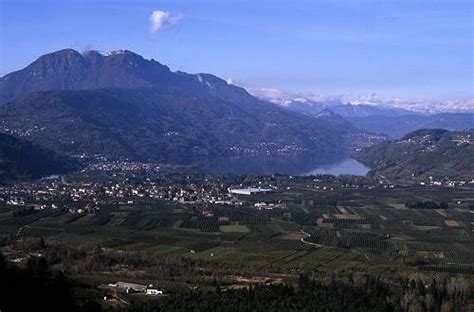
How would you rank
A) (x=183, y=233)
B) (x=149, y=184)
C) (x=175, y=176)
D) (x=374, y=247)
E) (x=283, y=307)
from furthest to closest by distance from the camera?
1. (x=175, y=176)
2. (x=149, y=184)
3. (x=183, y=233)
4. (x=374, y=247)
5. (x=283, y=307)

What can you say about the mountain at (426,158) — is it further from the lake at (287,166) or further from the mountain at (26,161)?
the mountain at (26,161)

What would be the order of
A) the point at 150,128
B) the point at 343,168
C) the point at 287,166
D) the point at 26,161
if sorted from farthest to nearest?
1. the point at 150,128
2. the point at 287,166
3. the point at 343,168
4. the point at 26,161

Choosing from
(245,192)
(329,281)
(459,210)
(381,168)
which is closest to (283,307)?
(329,281)

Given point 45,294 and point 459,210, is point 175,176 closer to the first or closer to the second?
point 459,210

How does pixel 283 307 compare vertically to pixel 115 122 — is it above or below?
below

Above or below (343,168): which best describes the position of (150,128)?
above

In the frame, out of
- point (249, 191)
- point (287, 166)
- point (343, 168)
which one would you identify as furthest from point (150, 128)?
point (249, 191)

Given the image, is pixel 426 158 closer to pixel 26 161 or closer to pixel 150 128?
pixel 26 161

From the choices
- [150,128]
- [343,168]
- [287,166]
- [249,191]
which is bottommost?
[249,191]

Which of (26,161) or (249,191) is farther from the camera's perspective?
(26,161)
